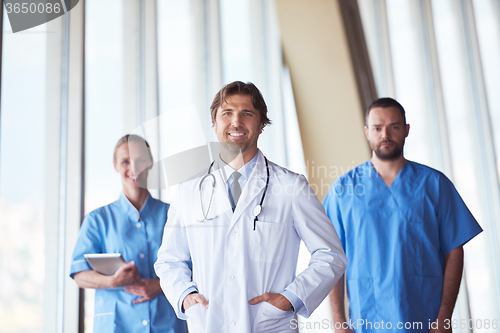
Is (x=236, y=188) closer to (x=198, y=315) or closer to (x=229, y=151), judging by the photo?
(x=229, y=151)

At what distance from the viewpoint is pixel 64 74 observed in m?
2.57

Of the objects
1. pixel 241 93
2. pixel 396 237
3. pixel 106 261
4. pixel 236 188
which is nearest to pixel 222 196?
pixel 236 188

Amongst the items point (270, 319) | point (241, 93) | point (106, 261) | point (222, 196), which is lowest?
point (270, 319)

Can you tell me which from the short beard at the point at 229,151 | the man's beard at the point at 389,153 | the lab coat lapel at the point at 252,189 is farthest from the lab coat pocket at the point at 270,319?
the man's beard at the point at 389,153

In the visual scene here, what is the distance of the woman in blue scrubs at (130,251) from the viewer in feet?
5.98

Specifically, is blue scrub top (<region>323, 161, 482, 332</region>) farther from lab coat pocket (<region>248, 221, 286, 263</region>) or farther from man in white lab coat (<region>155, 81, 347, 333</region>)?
lab coat pocket (<region>248, 221, 286, 263</region>)

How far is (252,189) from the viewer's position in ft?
4.43

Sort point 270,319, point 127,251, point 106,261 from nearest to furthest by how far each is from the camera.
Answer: point 270,319 < point 106,261 < point 127,251

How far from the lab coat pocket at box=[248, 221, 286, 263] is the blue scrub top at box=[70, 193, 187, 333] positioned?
80 centimetres

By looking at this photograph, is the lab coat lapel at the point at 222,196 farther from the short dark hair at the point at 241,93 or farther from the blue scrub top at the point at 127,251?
the blue scrub top at the point at 127,251

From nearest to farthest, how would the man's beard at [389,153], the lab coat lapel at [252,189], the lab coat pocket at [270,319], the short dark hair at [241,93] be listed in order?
1. the lab coat pocket at [270,319]
2. the lab coat lapel at [252,189]
3. the short dark hair at [241,93]
4. the man's beard at [389,153]

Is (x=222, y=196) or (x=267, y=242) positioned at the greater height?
(x=222, y=196)

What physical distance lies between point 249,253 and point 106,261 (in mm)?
812

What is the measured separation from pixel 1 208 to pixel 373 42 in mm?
2681
